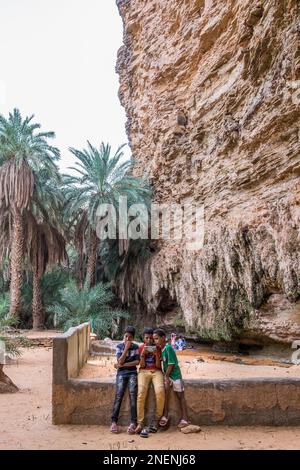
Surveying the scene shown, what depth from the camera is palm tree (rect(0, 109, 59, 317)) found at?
19.2 meters

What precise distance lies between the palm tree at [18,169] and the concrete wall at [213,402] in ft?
48.3

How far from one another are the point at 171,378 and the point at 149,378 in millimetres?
275

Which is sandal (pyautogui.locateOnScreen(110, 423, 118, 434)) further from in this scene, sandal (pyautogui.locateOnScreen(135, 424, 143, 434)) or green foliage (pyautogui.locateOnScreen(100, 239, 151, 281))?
green foliage (pyautogui.locateOnScreen(100, 239, 151, 281))

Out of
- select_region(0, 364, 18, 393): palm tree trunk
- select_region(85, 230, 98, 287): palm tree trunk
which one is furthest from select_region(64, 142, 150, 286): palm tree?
select_region(0, 364, 18, 393): palm tree trunk

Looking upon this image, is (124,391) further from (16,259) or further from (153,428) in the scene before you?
(16,259)


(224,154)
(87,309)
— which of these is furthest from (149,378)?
(87,309)

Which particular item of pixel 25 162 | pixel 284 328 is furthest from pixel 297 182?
pixel 25 162

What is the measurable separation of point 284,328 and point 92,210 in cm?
1062

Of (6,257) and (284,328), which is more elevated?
(6,257)

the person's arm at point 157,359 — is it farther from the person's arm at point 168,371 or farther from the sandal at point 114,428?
the sandal at point 114,428

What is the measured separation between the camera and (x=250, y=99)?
12.4m

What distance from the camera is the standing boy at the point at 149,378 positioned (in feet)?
16.4

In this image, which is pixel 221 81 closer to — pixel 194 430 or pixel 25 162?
pixel 25 162

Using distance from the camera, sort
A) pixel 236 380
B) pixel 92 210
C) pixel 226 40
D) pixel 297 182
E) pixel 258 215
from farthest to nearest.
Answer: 1. pixel 92 210
2. pixel 226 40
3. pixel 258 215
4. pixel 297 182
5. pixel 236 380
